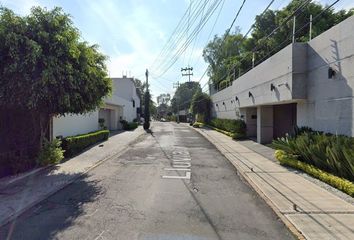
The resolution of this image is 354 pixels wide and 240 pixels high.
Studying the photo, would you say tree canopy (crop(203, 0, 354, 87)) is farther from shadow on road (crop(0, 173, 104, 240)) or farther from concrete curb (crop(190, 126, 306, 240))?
shadow on road (crop(0, 173, 104, 240))

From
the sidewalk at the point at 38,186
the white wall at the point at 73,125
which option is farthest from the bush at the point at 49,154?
the white wall at the point at 73,125

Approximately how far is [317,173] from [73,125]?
13.4 metres

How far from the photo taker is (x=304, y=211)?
6930 mm

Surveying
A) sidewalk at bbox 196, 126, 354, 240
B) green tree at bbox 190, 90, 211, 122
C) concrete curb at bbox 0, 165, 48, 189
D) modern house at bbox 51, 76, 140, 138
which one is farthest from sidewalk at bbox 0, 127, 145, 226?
green tree at bbox 190, 90, 211, 122

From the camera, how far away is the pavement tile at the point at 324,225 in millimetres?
5582

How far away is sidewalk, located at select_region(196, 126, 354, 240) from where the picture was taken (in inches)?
231

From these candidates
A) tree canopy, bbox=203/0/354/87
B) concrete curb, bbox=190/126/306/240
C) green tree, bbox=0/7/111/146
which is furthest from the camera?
tree canopy, bbox=203/0/354/87

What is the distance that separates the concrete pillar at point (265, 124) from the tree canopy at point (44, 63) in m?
12.6

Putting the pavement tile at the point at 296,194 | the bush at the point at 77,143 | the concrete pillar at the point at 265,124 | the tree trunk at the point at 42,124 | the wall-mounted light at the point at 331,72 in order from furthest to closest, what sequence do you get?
the concrete pillar at the point at 265,124, the bush at the point at 77,143, the tree trunk at the point at 42,124, the wall-mounted light at the point at 331,72, the pavement tile at the point at 296,194

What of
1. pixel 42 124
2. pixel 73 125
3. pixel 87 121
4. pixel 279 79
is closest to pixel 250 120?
pixel 279 79

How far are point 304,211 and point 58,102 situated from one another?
792 cm

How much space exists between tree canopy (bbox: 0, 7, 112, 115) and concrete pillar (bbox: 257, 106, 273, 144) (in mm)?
12628

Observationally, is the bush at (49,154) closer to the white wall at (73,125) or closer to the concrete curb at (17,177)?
the concrete curb at (17,177)

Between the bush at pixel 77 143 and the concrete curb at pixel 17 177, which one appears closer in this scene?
the concrete curb at pixel 17 177
